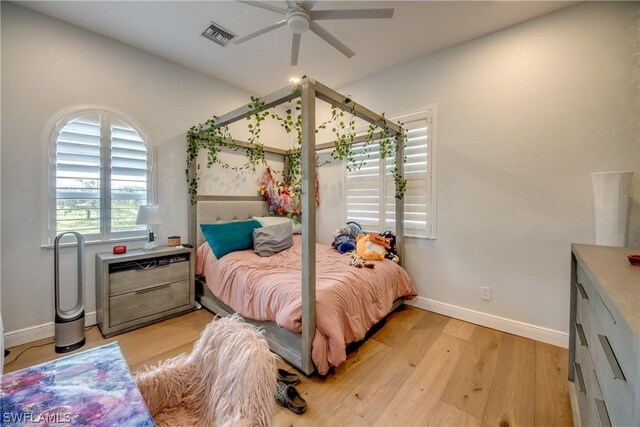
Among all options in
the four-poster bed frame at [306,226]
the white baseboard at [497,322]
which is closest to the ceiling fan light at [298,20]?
the four-poster bed frame at [306,226]

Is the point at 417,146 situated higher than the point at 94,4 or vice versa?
the point at 94,4

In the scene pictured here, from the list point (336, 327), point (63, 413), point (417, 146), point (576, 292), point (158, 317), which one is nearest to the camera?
point (63, 413)

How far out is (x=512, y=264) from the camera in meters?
2.30

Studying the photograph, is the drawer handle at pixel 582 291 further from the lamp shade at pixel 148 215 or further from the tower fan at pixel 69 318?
the tower fan at pixel 69 318

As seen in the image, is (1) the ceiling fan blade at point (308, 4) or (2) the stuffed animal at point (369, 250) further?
(2) the stuffed animal at point (369, 250)

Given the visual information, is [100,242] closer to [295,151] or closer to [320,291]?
[320,291]

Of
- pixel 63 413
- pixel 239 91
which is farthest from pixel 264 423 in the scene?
pixel 239 91

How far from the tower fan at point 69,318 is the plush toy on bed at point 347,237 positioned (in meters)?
2.34

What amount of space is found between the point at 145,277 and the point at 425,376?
98.4 inches

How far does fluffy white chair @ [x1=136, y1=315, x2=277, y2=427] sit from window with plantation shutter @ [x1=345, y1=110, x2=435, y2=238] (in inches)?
90.2

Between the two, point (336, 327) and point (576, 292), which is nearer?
point (576, 292)

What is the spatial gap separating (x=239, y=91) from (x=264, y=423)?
368 cm

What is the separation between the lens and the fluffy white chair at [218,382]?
81 cm

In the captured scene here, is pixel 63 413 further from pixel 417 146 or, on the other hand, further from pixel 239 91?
pixel 239 91
